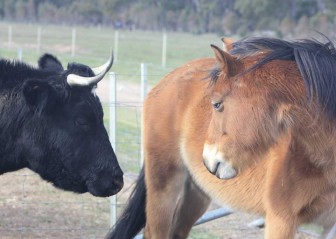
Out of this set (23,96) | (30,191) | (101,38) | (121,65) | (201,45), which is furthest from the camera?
(101,38)

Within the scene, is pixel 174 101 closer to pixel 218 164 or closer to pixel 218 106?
pixel 218 106

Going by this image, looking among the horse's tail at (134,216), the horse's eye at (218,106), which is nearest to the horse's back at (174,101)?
the horse's tail at (134,216)

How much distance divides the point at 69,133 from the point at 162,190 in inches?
52.1

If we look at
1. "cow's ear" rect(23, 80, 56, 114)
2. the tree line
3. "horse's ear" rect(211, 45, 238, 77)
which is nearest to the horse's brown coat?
"horse's ear" rect(211, 45, 238, 77)

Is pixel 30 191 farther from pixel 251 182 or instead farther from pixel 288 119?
pixel 288 119

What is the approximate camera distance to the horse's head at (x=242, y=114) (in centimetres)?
537

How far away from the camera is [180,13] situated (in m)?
59.2

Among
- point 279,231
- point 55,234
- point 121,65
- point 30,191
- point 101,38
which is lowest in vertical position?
point 101,38

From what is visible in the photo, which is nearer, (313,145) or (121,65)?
(313,145)

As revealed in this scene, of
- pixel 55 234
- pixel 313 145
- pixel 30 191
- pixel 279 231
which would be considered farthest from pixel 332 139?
pixel 30 191

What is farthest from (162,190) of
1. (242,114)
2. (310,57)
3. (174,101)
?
(310,57)

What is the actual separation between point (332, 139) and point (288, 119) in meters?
0.33

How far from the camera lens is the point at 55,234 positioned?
357 inches

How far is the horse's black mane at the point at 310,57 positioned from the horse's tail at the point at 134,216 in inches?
82.0
